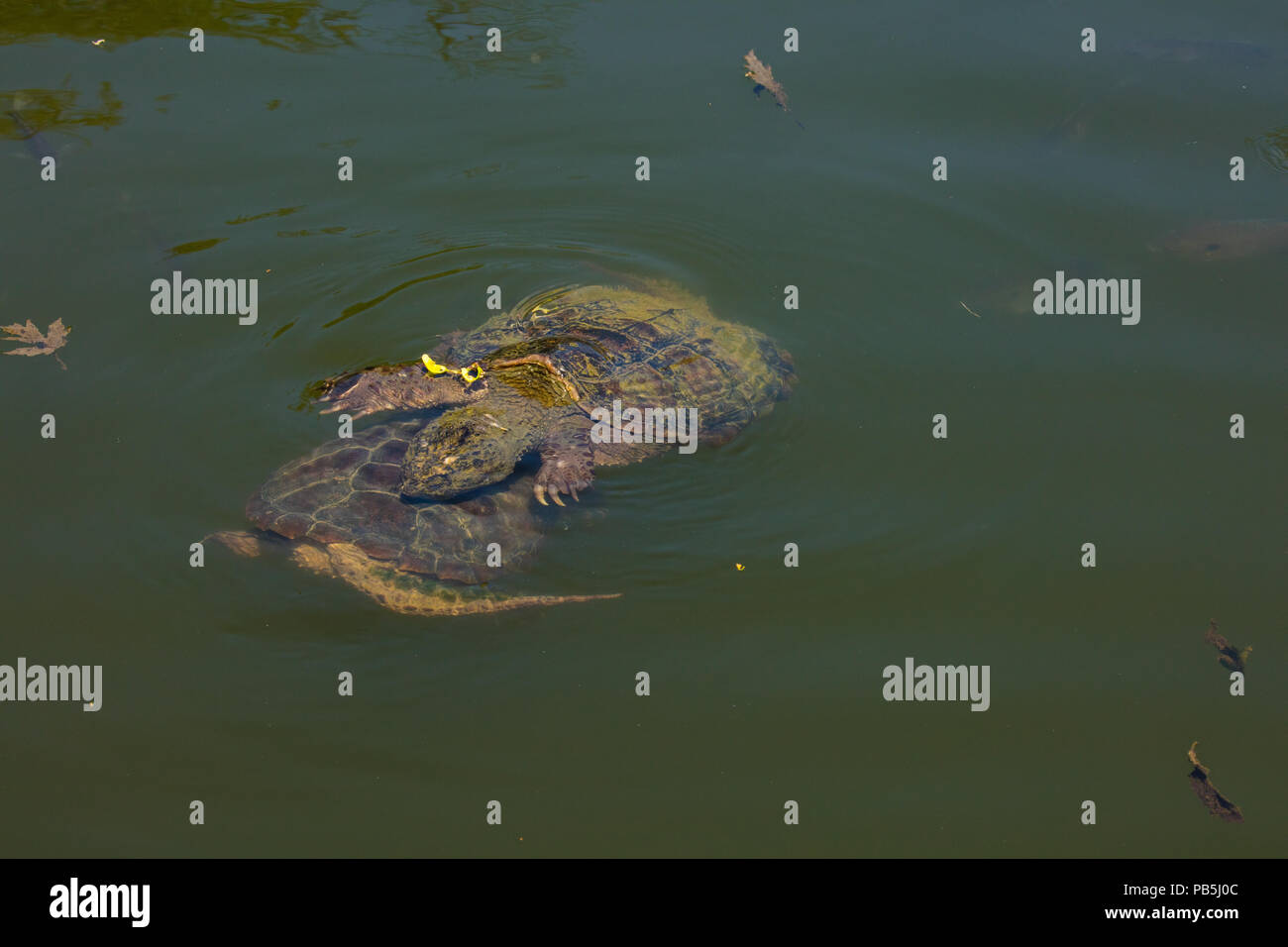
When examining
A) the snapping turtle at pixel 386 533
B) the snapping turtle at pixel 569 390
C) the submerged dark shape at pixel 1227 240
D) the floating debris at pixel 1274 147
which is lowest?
the snapping turtle at pixel 386 533

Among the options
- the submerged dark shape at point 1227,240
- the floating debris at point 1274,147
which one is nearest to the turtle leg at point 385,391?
the submerged dark shape at point 1227,240

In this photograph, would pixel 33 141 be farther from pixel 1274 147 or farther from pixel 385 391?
pixel 1274 147

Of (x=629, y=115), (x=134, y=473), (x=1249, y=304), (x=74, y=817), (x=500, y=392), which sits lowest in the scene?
(x=74, y=817)

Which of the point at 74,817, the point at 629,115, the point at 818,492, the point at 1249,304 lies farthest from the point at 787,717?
the point at 629,115

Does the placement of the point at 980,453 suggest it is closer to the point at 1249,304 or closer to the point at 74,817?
the point at 1249,304

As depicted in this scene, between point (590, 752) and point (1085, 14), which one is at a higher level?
point (1085, 14)

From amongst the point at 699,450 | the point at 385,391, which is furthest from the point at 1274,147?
the point at 385,391

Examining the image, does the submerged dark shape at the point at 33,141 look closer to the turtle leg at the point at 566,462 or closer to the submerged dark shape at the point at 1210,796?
the turtle leg at the point at 566,462
